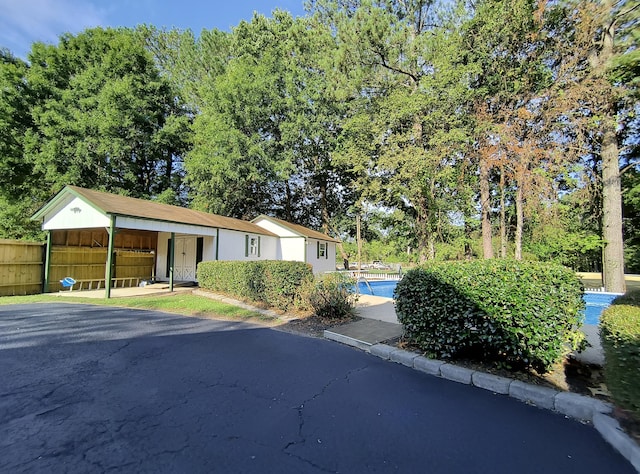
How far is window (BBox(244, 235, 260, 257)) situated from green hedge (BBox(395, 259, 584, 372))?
15132mm

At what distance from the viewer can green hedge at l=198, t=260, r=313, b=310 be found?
8336 mm

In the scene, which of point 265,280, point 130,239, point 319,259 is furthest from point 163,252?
point 319,259

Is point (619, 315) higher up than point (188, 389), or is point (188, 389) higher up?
point (619, 315)

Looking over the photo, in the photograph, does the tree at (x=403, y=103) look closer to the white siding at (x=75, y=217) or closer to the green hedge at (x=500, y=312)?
the green hedge at (x=500, y=312)

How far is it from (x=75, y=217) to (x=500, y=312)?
14.5m

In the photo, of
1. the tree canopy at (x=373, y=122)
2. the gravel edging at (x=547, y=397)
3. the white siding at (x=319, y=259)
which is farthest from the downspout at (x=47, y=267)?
the white siding at (x=319, y=259)

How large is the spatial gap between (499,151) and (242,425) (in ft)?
49.8

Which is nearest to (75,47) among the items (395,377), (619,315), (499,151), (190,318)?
(190,318)

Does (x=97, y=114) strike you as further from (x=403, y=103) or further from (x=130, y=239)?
(x=403, y=103)

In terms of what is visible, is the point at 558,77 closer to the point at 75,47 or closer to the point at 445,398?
the point at 445,398

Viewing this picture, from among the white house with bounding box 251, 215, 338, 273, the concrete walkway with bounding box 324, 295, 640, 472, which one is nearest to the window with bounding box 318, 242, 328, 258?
the white house with bounding box 251, 215, 338, 273

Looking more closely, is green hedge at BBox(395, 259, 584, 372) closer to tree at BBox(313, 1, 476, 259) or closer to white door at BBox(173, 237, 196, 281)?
tree at BBox(313, 1, 476, 259)

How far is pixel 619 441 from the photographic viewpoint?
2.37 metres

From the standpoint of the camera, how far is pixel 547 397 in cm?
312
